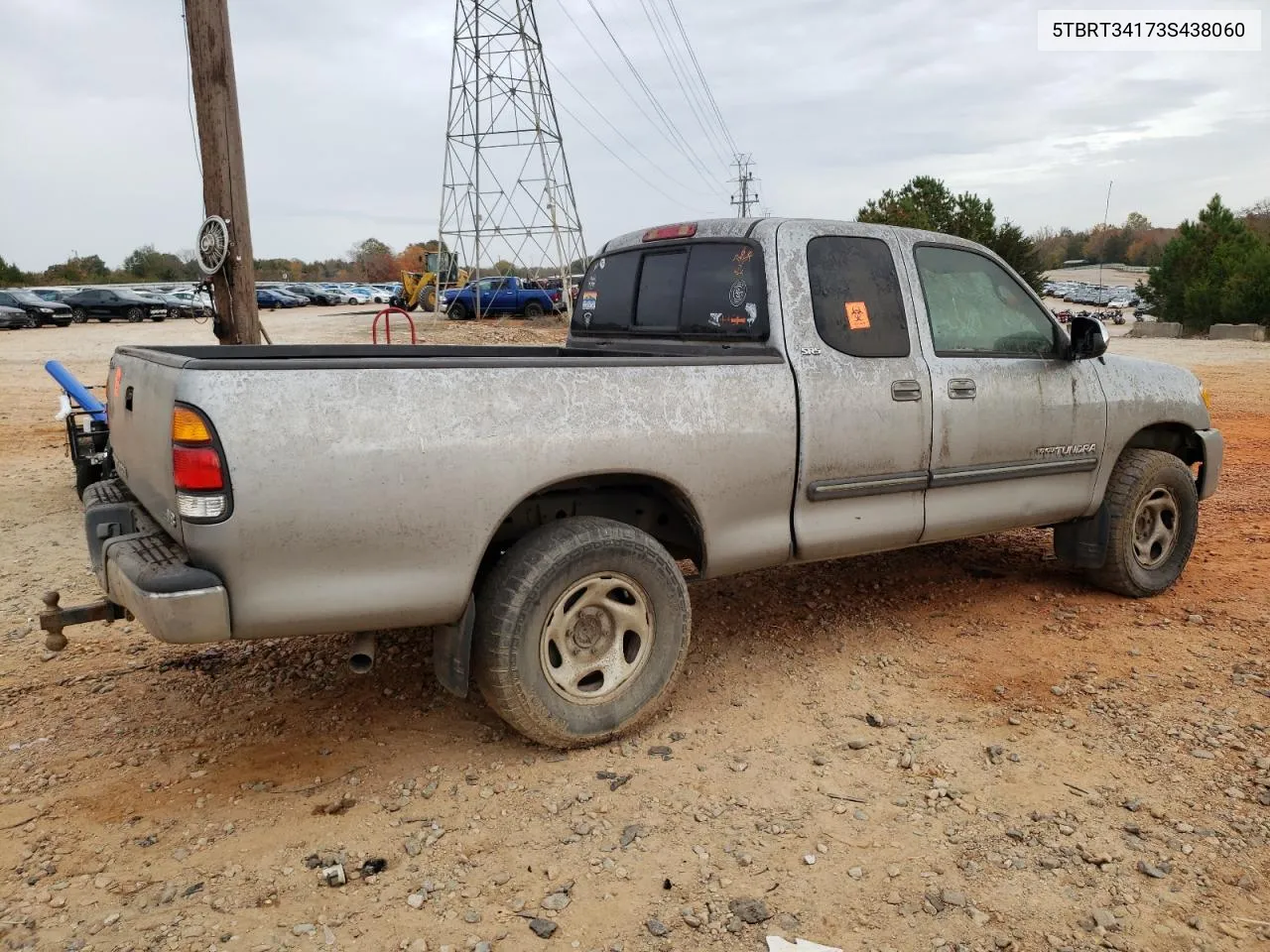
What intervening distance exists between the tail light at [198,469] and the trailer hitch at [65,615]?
2.41 ft

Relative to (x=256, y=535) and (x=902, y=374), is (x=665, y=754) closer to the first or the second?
(x=256, y=535)

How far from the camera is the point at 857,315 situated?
4102 millimetres

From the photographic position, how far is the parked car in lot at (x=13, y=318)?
111ft

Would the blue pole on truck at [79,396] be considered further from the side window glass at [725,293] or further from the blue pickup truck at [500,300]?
the blue pickup truck at [500,300]

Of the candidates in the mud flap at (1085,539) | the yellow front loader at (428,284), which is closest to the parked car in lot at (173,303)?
the yellow front loader at (428,284)

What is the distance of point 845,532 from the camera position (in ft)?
13.3

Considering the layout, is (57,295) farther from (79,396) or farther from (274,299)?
(79,396)

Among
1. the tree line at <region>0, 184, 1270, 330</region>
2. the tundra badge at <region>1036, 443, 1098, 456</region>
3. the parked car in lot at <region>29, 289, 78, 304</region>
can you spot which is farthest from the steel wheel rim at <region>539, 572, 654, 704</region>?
the parked car in lot at <region>29, 289, 78, 304</region>

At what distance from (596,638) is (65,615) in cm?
183

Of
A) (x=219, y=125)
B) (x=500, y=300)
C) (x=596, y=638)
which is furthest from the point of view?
(x=500, y=300)

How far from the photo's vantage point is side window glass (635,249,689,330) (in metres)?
4.43

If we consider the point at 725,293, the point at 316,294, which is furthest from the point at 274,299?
the point at 725,293

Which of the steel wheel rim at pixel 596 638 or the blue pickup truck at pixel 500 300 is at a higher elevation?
the blue pickup truck at pixel 500 300

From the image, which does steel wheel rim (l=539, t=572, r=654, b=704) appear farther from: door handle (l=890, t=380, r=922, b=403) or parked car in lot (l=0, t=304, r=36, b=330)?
parked car in lot (l=0, t=304, r=36, b=330)
